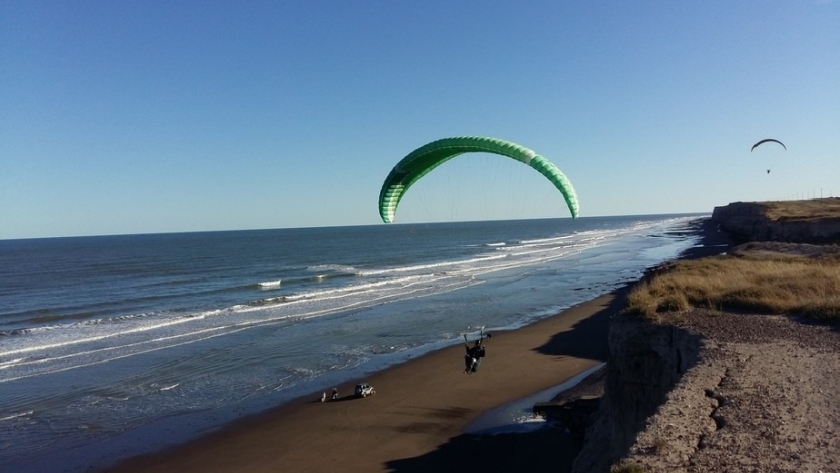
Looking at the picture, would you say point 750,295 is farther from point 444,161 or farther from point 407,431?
point 444,161

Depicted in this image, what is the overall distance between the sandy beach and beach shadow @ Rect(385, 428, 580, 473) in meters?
0.02

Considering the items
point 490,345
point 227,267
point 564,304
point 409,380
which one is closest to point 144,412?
point 409,380

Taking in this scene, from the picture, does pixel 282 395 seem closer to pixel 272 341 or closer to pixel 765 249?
pixel 272 341

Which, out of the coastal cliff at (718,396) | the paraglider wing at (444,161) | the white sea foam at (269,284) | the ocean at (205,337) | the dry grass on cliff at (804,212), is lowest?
the ocean at (205,337)

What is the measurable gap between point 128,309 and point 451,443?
25482mm

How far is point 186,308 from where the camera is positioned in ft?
101

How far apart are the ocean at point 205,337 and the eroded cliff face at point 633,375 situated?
859cm

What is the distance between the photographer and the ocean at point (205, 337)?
44.8 feet

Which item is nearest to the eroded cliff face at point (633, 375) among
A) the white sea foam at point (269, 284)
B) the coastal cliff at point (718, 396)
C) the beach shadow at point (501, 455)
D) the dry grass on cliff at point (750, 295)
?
the coastal cliff at point (718, 396)

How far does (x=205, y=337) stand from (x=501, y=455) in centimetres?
1571

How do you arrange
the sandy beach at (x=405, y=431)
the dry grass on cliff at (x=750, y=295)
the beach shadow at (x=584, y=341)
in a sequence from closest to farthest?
the dry grass on cliff at (x=750, y=295)
the sandy beach at (x=405, y=431)
the beach shadow at (x=584, y=341)

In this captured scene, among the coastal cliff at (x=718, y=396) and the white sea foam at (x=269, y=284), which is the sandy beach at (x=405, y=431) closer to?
the coastal cliff at (x=718, y=396)

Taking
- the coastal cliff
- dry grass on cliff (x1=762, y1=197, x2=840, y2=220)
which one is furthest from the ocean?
dry grass on cliff (x1=762, y1=197, x2=840, y2=220)

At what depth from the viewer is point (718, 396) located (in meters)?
6.04
